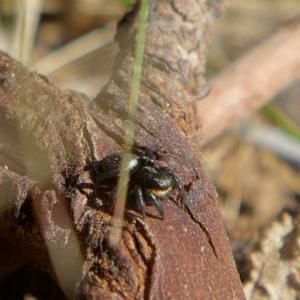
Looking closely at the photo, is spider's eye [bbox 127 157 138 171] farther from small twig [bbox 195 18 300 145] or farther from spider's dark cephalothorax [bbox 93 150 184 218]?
small twig [bbox 195 18 300 145]

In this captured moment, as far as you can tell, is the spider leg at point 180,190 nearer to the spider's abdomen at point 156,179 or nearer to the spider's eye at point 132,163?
the spider's abdomen at point 156,179

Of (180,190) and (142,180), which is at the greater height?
(142,180)

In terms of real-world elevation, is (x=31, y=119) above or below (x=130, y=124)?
above

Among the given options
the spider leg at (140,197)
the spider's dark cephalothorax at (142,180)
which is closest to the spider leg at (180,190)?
the spider's dark cephalothorax at (142,180)

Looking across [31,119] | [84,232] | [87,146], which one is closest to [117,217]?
[84,232]

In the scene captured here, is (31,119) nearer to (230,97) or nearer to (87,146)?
(87,146)

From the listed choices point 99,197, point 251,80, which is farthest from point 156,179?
point 251,80

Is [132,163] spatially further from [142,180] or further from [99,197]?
[99,197]
